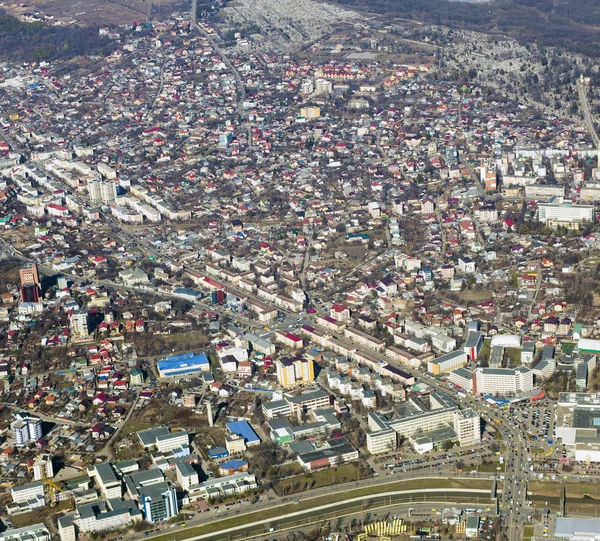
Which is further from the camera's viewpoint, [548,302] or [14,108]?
[14,108]

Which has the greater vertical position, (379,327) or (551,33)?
(551,33)

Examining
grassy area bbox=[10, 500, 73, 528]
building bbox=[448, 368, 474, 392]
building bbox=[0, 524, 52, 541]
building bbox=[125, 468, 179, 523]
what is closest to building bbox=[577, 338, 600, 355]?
building bbox=[448, 368, 474, 392]

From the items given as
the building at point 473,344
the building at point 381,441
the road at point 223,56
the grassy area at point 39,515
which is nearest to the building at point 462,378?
the building at point 473,344

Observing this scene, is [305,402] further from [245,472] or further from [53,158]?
[53,158]

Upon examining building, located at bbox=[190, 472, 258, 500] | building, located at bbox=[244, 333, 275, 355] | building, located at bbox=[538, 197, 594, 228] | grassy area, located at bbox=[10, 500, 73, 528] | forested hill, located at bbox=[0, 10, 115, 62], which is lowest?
grassy area, located at bbox=[10, 500, 73, 528]

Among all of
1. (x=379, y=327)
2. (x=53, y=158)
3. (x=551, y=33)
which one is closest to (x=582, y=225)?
(x=379, y=327)

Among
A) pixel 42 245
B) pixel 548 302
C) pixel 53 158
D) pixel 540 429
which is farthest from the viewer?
pixel 53 158

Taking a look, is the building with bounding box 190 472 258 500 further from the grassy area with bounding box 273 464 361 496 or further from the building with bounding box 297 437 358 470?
the building with bounding box 297 437 358 470

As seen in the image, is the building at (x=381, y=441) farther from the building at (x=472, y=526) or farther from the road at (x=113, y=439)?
the road at (x=113, y=439)
